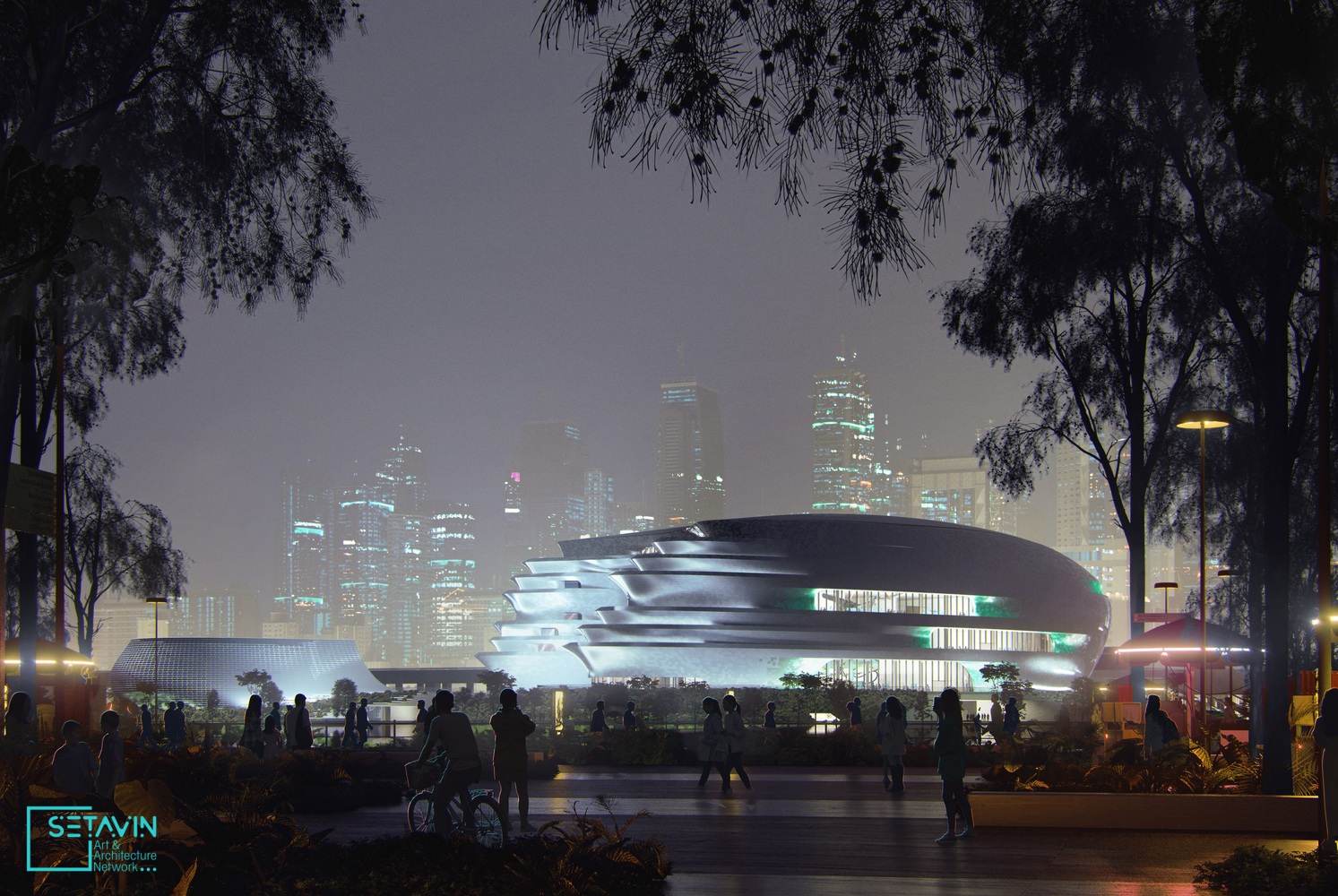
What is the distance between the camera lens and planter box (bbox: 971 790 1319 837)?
15680 millimetres

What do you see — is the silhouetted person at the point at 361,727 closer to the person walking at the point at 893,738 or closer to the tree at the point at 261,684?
the person walking at the point at 893,738

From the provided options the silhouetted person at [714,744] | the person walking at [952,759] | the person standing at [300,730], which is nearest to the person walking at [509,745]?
the person walking at [952,759]

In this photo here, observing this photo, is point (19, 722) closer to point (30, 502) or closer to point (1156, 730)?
point (30, 502)

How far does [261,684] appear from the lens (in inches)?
3698

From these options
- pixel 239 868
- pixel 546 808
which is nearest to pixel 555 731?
pixel 546 808

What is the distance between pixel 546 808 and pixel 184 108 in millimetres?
10805

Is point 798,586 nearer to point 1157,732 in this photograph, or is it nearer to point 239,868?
point 1157,732

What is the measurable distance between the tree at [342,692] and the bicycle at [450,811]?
79.6m

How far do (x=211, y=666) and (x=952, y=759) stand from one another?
89434mm

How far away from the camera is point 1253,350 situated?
17156 millimetres

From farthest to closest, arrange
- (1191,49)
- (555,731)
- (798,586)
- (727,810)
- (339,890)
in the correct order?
(798,586) < (555,731) < (727,810) < (1191,49) < (339,890)

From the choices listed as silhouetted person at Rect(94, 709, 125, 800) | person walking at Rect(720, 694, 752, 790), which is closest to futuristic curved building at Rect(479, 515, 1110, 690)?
person walking at Rect(720, 694, 752, 790)

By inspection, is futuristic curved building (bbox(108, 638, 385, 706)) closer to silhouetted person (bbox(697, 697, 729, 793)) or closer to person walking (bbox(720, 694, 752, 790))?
silhouetted person (bbox(697, 697, 729, 793))

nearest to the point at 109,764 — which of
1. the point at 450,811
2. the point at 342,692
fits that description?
the point at 450,811
